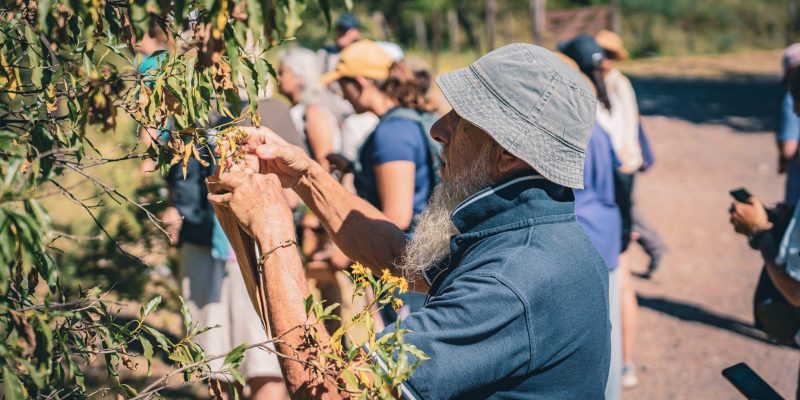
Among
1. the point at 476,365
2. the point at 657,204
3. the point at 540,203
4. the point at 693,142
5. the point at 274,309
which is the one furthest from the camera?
the point at 693,142

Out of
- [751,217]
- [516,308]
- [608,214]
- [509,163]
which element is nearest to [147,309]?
[516,308]

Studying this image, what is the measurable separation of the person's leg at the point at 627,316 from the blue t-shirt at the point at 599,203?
3.28 feet

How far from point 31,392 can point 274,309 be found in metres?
0.54

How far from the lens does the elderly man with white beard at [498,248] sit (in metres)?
1.73

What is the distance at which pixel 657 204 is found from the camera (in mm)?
9766

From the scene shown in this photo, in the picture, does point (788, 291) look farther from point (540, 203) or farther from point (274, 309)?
point (274, 309)

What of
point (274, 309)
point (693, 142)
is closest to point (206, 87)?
point (274, 309)

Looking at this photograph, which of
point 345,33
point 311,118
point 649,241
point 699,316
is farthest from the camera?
point 345,33

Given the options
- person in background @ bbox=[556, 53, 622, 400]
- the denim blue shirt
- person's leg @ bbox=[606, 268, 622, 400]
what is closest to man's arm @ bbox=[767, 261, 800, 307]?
person's leg @ bbox=[606, 268, 622, 400]

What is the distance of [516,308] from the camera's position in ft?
5.72

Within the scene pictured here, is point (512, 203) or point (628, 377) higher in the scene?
point (512, 203)

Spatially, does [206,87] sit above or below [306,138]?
above

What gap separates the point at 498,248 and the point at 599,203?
2.11 m

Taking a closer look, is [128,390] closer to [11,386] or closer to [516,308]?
[11,386]
